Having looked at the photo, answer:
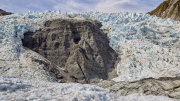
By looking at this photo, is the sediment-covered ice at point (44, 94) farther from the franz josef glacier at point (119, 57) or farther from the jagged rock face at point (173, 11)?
the jagged rock face at point (173, 11)

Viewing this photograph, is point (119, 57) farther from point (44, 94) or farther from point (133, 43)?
point (44, 94)

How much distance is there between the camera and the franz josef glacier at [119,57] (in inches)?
271

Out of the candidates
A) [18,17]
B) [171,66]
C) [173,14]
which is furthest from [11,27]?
[173,14]

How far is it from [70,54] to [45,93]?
11983mm

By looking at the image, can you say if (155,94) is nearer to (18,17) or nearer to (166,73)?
(166,73)

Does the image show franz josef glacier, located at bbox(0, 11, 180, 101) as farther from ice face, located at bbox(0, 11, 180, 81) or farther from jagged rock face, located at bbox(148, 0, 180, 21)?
jagged rock face, located at bbox(148, 0, 180, 21)

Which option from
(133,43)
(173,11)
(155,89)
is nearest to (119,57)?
(133,43)

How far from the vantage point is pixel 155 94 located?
27.0 feet

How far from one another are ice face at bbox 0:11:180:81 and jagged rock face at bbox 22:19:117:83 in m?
1.49

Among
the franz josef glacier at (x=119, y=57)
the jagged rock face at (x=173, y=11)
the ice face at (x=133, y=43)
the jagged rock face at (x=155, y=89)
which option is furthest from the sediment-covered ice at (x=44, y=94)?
the jagged rock face at (x=173, y=11)

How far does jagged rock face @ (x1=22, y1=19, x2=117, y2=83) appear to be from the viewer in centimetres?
1703

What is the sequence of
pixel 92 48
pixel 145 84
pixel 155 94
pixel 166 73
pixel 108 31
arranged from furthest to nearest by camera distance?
pixel 108 31 → pixel 92 48 → pixel 166 73 → pixel 145 84 → pixel 155 94

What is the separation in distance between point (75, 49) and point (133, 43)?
28.5 ft

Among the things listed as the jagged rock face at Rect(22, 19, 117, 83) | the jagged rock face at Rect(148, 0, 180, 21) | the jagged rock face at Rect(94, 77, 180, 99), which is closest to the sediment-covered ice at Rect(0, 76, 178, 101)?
the jagged rock face at Rect(94, 77, 180, 99)
